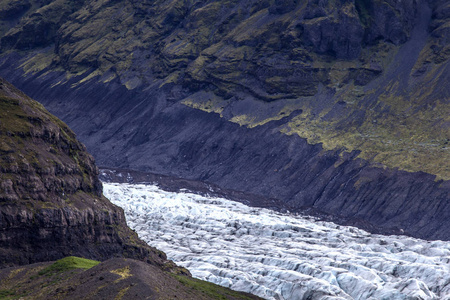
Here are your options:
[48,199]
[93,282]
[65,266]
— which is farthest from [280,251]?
[93,282]

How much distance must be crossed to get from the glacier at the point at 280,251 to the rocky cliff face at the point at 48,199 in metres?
16.5

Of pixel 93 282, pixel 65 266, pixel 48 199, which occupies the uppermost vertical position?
pixel 48 199

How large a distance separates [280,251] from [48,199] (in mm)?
48034

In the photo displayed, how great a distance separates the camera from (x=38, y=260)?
79250 millimetres

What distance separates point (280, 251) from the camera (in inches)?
4646

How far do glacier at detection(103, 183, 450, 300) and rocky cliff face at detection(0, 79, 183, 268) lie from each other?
1655 cm

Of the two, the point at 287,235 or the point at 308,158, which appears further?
the point at 308,158

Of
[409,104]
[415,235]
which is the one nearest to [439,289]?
[415,235]

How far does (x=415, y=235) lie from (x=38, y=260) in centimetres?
8169

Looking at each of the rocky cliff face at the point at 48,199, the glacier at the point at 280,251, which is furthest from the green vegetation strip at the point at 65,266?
the glacier at the point at 280,251

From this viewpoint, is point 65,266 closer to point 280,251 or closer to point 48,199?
point 48,199

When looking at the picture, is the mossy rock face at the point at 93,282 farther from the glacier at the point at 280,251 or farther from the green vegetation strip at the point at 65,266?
the glacier at the point at 280,251

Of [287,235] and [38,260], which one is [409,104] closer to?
[287,235]

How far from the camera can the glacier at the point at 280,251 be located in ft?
317
